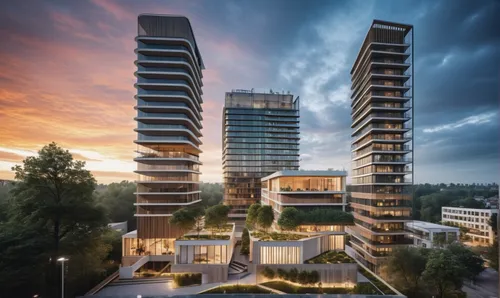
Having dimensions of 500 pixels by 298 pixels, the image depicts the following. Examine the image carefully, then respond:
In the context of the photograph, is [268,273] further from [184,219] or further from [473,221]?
[473,221]

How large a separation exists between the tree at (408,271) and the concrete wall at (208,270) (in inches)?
738

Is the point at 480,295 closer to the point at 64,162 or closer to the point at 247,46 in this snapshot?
the point at 247,46

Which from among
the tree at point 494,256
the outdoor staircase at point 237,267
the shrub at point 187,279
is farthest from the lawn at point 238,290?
the tree at point 494,256

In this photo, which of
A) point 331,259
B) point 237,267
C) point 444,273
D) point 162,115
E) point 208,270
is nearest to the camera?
point 444,273

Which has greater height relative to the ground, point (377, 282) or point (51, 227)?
point (51, 227)

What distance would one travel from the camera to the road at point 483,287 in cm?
2986

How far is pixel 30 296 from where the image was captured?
70.6 feet

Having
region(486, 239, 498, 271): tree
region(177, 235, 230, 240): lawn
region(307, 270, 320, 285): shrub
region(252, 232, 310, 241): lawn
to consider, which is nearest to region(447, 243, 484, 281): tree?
region(486, 239, 498, 271): tree

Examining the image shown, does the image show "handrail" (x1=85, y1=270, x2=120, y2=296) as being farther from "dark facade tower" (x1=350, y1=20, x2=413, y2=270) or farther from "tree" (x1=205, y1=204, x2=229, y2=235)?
"dark facade tower" (x1=350, y1=20, x2=413, y2=270)

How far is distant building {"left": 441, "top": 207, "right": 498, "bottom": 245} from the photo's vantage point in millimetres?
54612

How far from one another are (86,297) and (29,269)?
584 cm

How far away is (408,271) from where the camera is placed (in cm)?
2734

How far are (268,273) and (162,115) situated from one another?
2742cm

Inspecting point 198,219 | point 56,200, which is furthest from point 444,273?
point 56,200
